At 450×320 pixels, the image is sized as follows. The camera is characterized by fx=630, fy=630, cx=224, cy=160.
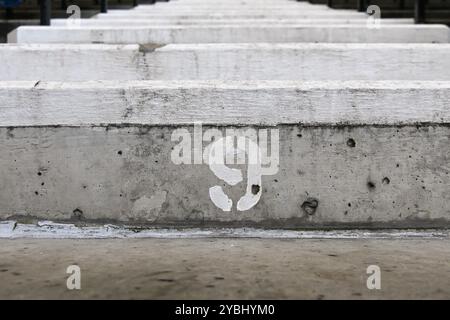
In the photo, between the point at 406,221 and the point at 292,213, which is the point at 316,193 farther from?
the point at 406,221

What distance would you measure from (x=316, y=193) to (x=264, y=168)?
1.00ft

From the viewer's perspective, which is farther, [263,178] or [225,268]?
[263,178]

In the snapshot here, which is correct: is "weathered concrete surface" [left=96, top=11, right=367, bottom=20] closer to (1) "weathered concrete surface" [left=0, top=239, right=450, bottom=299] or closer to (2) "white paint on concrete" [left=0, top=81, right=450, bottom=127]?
(2) "white paint on concrete" [left=0, top=81, right=450, bottom=127]

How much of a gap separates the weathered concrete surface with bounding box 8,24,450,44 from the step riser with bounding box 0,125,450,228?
241 cm

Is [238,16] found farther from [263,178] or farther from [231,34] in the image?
[263,178]

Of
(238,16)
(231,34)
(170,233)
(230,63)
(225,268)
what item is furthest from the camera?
(238,16)

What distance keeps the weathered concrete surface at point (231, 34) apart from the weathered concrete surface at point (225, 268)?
9.26 ft

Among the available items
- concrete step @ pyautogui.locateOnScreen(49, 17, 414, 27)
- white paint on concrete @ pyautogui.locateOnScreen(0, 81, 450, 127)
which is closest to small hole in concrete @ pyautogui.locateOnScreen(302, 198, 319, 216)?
white paint on concrete @ pyautogui.locateOnScreen(0, 81, 450, 127)

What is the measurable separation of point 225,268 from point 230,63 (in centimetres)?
202

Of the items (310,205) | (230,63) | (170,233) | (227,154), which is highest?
(230,63)

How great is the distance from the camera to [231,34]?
567 cm

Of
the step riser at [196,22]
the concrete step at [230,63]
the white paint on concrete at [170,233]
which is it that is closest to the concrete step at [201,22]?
the step riser at [196,22]

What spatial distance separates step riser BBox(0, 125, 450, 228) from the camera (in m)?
3.30

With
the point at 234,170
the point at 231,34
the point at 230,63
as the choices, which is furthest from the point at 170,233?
the point at 231,34
